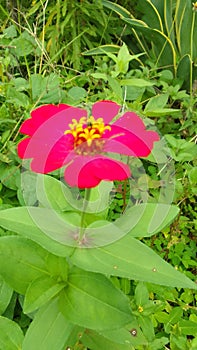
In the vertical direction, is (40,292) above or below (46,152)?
below

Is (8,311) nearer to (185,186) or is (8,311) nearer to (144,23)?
(185,186)

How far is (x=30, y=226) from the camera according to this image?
73 cm

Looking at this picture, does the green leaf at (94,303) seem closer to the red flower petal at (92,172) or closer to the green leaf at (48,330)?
the green leaf at (48,330)

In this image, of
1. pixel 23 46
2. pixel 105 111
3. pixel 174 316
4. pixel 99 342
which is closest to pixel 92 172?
pixel 105 111

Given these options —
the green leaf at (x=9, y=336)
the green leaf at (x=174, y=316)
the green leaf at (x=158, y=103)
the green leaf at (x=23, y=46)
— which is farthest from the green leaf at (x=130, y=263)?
the green leaf at (x=23, y=46)

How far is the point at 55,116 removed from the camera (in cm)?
68

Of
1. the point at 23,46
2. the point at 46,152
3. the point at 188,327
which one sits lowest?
the point at 188,327

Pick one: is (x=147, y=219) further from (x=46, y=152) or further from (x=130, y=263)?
(x=46, y=152)

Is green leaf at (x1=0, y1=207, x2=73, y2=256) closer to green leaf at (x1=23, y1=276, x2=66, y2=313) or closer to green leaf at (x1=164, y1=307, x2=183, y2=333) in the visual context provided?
green leaf at (x1=23, y1=276, x2=66, y2=313)

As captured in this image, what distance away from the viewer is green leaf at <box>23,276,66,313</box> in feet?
2.39

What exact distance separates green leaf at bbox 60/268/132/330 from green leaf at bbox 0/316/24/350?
14cm

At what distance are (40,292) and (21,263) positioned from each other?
0.23 ft

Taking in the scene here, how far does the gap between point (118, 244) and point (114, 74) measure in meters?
0.48

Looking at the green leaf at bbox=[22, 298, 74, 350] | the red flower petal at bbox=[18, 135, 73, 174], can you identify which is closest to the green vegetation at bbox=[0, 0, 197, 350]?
the green leaf at bbox=[22, 298, 74, 350]
